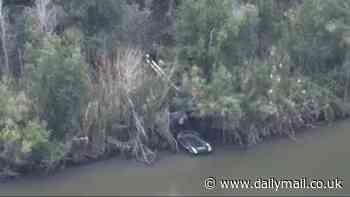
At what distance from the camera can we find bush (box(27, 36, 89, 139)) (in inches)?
559

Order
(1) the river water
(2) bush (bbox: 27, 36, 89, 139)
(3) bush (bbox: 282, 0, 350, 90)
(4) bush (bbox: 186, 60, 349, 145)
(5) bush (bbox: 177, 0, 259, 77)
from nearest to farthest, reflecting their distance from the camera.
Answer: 1. (1) the river water
2. (2) bush (bbox: 27, 36, 89, 139)
3. (4) bush (bbox: 186, 60, 349, 145)
4. (5) bush (bbox: 177, 0, 259, 77)
5. (3) bush (bbox: 282, 0, 350, 90)

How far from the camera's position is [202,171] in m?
14.5

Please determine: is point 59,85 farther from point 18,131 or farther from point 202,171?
point 202,171

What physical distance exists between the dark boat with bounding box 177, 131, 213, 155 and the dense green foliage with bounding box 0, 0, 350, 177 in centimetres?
26

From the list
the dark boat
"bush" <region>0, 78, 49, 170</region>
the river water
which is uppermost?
"bush" <region>0, 78, 49, 170</region>

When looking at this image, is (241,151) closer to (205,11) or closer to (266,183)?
(266,183)

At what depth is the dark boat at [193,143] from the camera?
15.1 meters

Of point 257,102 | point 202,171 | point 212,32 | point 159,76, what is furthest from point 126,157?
point 212,32

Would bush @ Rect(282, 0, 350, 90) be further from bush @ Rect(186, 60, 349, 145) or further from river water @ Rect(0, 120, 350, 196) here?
river water @ Rect(0, 120, 350, 196)

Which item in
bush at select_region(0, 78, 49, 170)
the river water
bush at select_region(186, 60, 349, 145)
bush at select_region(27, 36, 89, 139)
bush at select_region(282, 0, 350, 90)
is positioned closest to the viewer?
bush at select_region(0, 78, 49, 170)

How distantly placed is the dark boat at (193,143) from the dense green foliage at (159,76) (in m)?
0.26

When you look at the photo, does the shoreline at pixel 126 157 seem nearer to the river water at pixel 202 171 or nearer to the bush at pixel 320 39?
the river water at pixel 202 171

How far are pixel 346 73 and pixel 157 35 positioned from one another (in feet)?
14.8

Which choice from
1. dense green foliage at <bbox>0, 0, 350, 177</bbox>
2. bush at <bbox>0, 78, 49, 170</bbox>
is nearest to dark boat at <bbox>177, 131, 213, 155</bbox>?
dense green foliage at <bbox>0, 0, 350, 177</bbox>
